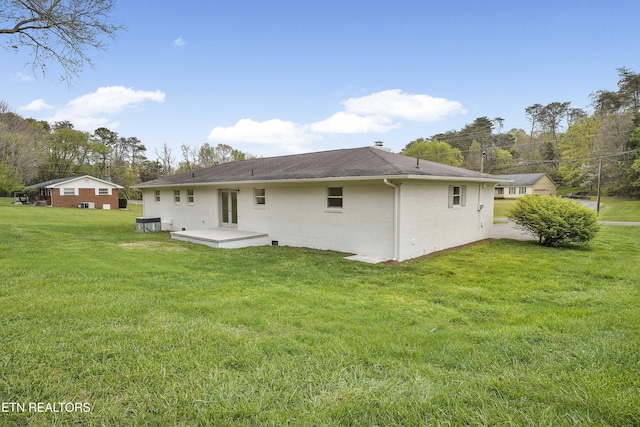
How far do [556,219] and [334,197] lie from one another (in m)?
7.35

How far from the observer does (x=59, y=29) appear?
7523mm

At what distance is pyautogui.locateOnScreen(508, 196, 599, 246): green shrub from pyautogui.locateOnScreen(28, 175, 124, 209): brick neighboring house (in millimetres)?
38740

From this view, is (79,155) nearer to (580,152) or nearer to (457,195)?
(457,195)

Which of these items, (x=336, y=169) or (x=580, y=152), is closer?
(x=336, y=169)

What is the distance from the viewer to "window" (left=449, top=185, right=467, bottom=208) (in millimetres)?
11594

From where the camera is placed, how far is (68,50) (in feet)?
26.0

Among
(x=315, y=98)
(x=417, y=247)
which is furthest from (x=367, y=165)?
(x=315, y=98)

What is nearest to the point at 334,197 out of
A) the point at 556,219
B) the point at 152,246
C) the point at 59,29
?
the point at 152,246

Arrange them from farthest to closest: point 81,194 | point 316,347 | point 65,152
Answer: point 65,152
point 81,194
point 316,347

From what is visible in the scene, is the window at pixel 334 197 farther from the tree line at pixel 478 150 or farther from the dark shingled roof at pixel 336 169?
the tree line at pixel 478 150

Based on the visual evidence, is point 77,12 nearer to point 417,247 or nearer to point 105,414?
point 105,414

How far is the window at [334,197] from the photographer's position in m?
10.7

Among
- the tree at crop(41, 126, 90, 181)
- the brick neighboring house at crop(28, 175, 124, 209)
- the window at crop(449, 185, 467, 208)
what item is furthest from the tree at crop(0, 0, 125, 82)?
the tree at crop(41, 126, 90, 181)

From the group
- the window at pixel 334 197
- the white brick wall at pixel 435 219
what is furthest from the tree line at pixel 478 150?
the window at pixel 334 197
